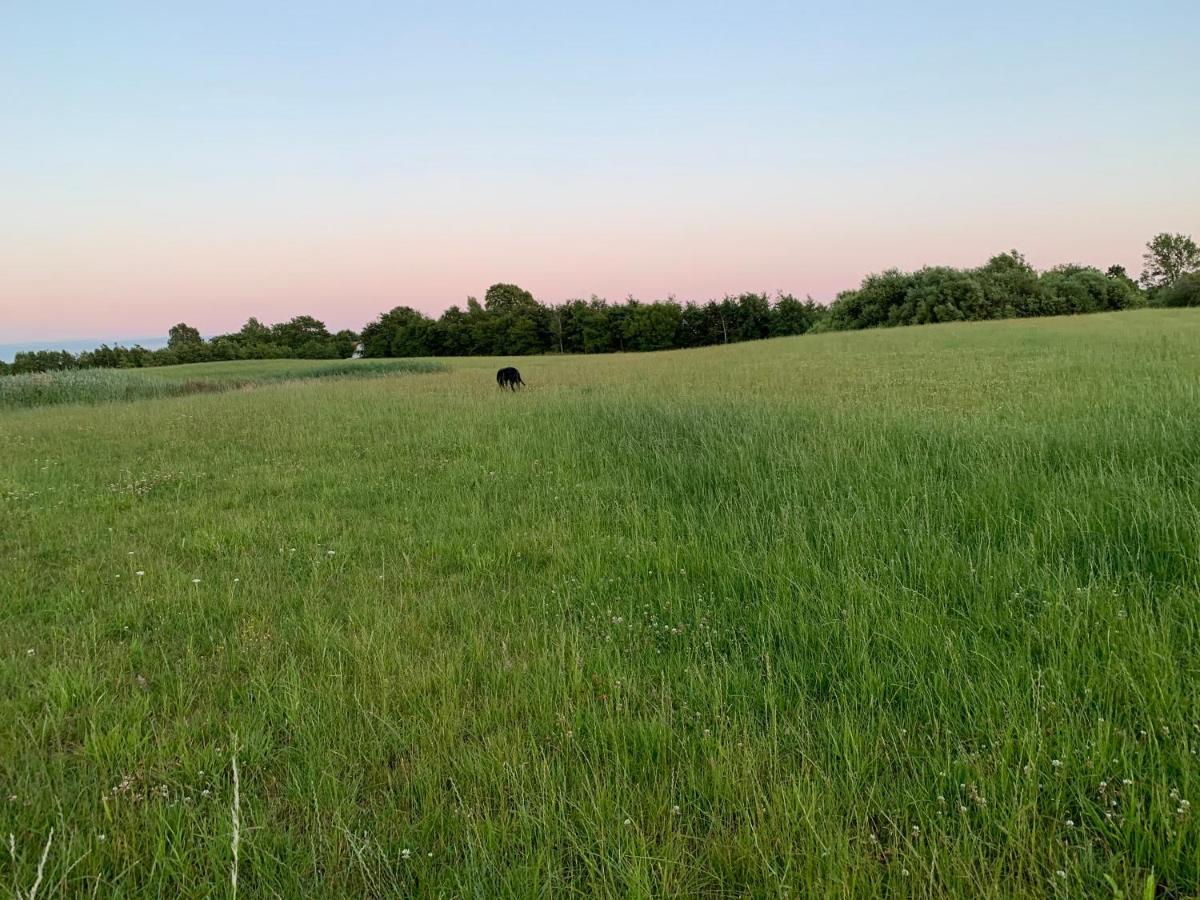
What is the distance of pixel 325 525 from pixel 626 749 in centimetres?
429

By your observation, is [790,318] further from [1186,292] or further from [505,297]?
[505,297]

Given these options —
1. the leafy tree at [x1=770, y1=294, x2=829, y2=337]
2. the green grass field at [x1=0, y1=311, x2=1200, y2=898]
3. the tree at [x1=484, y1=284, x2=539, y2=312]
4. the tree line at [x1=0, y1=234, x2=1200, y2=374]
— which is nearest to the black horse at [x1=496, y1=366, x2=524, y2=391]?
the green grass field at [x1=0, y1=311, x2=1200, y2=898]

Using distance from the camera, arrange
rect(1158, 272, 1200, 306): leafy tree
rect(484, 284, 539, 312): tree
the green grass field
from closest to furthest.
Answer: the green grass field, rect(1158, 272, 1200, 306): leafy tree, rect(484, 284, 539, 312): tree

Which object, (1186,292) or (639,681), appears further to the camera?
(1186,292)

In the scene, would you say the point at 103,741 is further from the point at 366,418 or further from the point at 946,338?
the point at 946,338

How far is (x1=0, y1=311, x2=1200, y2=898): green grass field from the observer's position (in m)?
1.76

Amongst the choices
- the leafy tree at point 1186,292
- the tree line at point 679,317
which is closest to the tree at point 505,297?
the tree line at point 679,317

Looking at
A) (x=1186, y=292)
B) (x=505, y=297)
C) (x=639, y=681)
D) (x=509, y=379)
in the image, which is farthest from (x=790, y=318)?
(x=639, y=681)

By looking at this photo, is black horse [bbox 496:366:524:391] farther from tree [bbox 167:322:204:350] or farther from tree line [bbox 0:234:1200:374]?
tree [bbox 167:322:204:350]

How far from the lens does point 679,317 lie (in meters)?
76.2

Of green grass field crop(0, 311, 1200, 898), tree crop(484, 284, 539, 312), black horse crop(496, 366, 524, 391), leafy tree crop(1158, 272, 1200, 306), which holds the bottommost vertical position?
green grass field crop(0, 311, 1200, 898)

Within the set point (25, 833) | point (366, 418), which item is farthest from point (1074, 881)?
point (366, 418)

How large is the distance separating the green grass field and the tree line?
5806 cm

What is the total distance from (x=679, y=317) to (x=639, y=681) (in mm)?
76558
